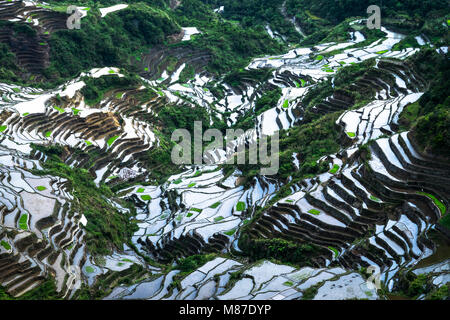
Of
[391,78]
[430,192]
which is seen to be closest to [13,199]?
[430,192]

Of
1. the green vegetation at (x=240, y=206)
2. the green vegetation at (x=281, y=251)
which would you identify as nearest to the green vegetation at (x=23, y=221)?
the green vegetation at (x=281, y=251)

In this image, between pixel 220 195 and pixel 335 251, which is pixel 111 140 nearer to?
pixel 220 195

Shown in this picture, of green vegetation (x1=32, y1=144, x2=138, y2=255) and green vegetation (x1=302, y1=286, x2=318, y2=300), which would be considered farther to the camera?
green vegetation (x1=32, y1=144, x2=138, y2=255)

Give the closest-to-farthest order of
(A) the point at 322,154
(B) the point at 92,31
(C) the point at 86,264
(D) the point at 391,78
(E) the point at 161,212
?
(C) the point at 86,264
(A) the point at 322,154
(E) the point at 161,212
(D) the point at 391,78
(B) the point at 92,31

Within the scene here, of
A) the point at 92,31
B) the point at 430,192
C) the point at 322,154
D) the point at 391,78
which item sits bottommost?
the point at 430,192

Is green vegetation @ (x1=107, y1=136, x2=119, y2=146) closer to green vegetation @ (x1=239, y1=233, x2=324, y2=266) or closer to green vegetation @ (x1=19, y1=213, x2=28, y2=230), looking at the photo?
green vegetation @ (x1=19, y1=213, x2=28, y2=230)

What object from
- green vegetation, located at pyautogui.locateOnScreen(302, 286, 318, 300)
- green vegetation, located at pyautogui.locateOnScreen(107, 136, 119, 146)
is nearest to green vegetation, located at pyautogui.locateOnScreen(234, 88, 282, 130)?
green vegetation, located at pyautogui.locateOnScreen(107, 136, 119, 146)

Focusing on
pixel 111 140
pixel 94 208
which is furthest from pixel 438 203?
pixel 111 140
